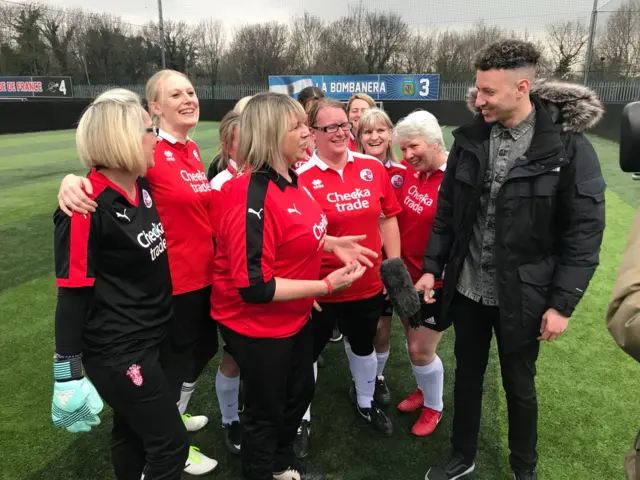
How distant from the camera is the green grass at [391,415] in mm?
2678

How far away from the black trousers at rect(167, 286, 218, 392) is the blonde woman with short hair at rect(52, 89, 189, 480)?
0.40 m

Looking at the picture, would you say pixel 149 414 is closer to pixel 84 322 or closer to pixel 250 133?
pixel 84 322

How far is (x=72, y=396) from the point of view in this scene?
1.65 metres

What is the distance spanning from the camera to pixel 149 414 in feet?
6.04

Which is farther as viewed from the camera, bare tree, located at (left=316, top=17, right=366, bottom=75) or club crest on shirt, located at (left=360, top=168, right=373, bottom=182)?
bare tree, located at (left=316, top=17, right=366, bottom=75)

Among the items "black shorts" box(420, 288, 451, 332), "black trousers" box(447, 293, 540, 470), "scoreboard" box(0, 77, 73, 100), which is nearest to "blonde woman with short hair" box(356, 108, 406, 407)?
"black shorts" box(420, 288, 451, 332)

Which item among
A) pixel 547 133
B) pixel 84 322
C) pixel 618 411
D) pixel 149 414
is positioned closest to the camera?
pixel 84 322

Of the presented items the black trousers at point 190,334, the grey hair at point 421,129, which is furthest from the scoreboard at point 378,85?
the black trousers at point 190,334

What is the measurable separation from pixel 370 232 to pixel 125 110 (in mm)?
1497

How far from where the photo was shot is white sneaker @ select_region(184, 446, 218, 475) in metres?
2.62

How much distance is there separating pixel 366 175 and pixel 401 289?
2.41ft

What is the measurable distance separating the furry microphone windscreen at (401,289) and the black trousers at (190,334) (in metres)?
1.00

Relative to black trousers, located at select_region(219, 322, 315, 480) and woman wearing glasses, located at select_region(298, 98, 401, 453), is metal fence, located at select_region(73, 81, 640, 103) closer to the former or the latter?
woman wearing glasses, located at select_region(298, 98, 401, 453)

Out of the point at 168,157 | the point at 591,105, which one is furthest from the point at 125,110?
the point at 591,105
